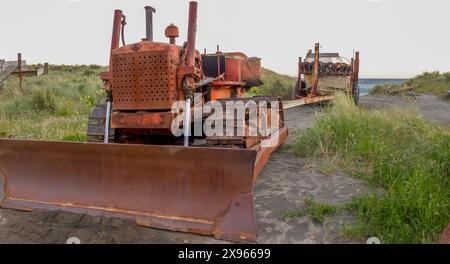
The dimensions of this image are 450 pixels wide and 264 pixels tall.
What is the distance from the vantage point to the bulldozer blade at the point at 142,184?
→ 10.2 ft

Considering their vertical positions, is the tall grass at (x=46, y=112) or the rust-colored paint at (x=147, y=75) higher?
the rust-colored paint at (x=147, y=75)

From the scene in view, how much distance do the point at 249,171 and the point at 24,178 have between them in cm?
250

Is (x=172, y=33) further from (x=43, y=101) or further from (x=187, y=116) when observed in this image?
(x=43, y=101)

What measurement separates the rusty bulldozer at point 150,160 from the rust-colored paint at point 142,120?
1 centimetres

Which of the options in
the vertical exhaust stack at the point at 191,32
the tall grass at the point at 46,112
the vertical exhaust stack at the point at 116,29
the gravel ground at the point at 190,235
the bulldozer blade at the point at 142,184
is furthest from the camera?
the tall grass at the point at 46,112

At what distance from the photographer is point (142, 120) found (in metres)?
3.74

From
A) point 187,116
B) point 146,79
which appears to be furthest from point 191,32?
point 187,116

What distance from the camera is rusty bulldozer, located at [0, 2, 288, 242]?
3156 mm

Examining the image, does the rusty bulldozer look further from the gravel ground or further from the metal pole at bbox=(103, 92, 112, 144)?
the gravel ground

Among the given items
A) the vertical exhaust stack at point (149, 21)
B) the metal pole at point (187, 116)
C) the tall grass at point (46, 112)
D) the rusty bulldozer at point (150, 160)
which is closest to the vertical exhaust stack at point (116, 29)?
the rusty bulldozer at point (150, 160)

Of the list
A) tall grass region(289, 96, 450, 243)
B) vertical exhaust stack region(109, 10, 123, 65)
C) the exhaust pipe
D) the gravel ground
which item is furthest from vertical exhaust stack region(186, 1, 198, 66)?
tall grass region(289, 96, 450, 243)

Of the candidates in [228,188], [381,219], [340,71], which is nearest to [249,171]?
[228,188]

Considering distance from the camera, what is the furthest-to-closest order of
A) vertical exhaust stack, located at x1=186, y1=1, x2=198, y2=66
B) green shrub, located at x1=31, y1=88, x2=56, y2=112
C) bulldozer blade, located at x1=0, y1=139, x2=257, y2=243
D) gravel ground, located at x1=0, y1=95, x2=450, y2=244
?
1. green shrub, located at x1=31, y1=88, x2=56, y2=112
2. vertical exhaust stack, located at x1=186, y1=1, x2=198, y2=66
3. bulldozer blade, located at x1=0, y1=139, x2=257, y2=243
4. gravel ground, located at x1=0, y1=95, x2=450, y2=244

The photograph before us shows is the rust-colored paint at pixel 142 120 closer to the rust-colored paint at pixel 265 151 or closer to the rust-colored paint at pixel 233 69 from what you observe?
the rust-colored paint at pixel 265 151
